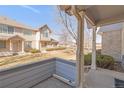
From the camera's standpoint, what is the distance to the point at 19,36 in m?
22.0

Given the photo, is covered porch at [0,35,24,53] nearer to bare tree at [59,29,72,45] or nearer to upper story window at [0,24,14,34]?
upper story window at [0,24,14,34]

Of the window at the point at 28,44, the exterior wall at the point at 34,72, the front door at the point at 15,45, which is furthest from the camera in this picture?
the window at the point at 28,44

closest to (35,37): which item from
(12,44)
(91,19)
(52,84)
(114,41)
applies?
(12,44)

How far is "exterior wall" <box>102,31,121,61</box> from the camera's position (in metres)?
9.01

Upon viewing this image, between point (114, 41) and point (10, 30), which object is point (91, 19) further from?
point (10, 30)

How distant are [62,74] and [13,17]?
74.6ft

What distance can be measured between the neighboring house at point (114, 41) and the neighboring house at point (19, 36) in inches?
579

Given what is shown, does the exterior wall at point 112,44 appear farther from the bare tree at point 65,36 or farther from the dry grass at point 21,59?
the bare tree at point 65,36

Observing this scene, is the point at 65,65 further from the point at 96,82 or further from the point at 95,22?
the point at 95,22

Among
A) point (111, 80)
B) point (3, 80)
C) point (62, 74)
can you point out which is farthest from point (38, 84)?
point (111, 80)

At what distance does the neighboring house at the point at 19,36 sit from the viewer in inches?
785

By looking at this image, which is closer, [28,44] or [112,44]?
[112,44]

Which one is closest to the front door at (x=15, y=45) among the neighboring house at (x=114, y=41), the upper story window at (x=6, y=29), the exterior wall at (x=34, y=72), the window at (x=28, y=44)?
the upper story window at (x=6, y=29)

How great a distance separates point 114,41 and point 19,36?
1640 centimetres
